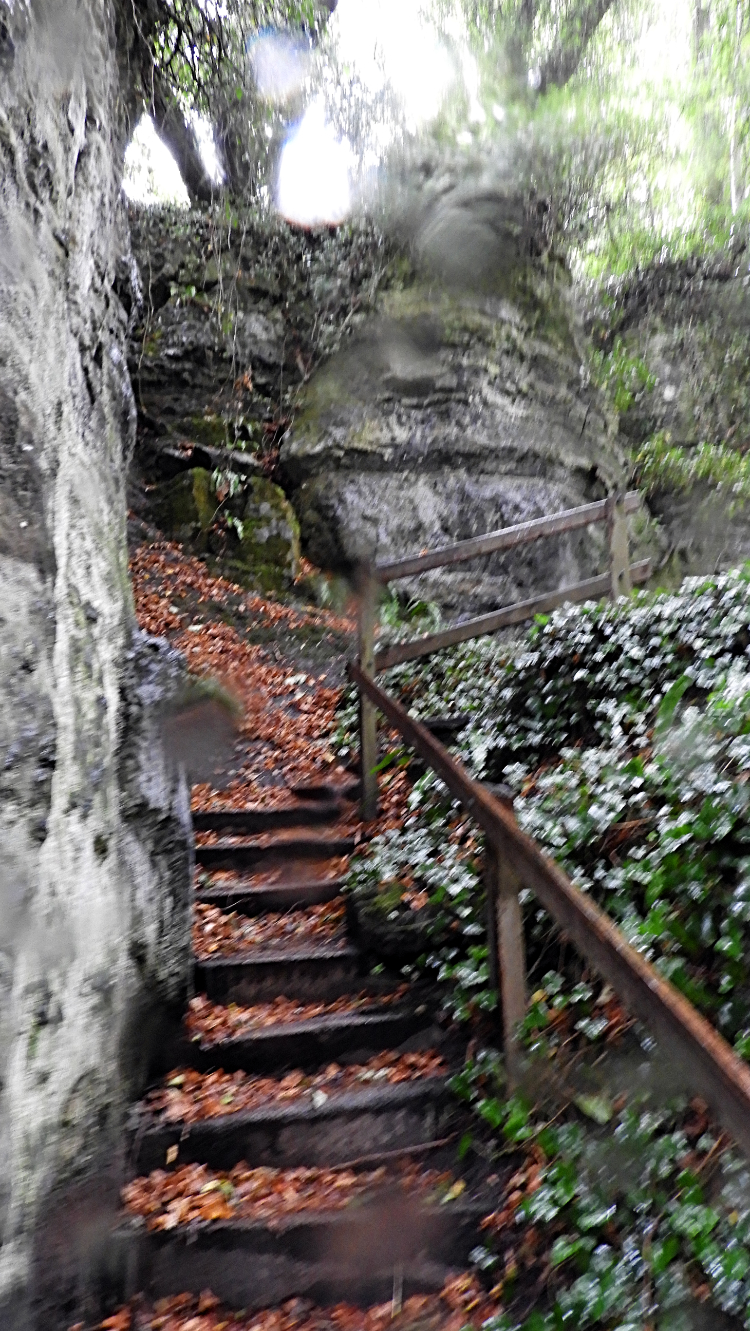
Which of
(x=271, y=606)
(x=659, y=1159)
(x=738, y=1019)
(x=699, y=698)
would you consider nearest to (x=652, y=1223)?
(x=659, y=1159)

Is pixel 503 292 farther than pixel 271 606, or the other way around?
pixel 503 292

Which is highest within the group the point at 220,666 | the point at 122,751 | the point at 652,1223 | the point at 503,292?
the point at 503,292

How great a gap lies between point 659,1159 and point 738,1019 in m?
0.48

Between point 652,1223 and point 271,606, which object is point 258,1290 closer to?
point 652,1223

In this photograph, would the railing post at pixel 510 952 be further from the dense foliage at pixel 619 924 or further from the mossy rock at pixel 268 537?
the mossy rock at pixel 268 537

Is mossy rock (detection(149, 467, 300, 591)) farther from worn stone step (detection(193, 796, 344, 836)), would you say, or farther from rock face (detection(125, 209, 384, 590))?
worn stone step (detection(193, 796, 344, 836))

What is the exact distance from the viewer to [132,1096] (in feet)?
10.7

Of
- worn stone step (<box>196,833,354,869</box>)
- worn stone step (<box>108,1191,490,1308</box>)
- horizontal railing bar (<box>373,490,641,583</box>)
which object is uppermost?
horizontal railing bar (<box>373,490,641,583</box>)

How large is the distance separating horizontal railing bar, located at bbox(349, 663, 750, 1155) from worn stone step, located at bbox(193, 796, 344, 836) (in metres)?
1.92

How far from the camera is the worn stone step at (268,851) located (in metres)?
4.92

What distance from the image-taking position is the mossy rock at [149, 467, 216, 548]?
9312 millimetres

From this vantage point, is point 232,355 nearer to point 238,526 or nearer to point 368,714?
point 238,526

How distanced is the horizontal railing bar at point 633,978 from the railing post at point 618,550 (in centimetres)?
300

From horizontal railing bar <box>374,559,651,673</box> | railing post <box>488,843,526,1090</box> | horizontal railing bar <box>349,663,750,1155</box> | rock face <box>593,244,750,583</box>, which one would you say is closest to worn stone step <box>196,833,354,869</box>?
horizontal railing bar <box>374,559,651,673</box>
